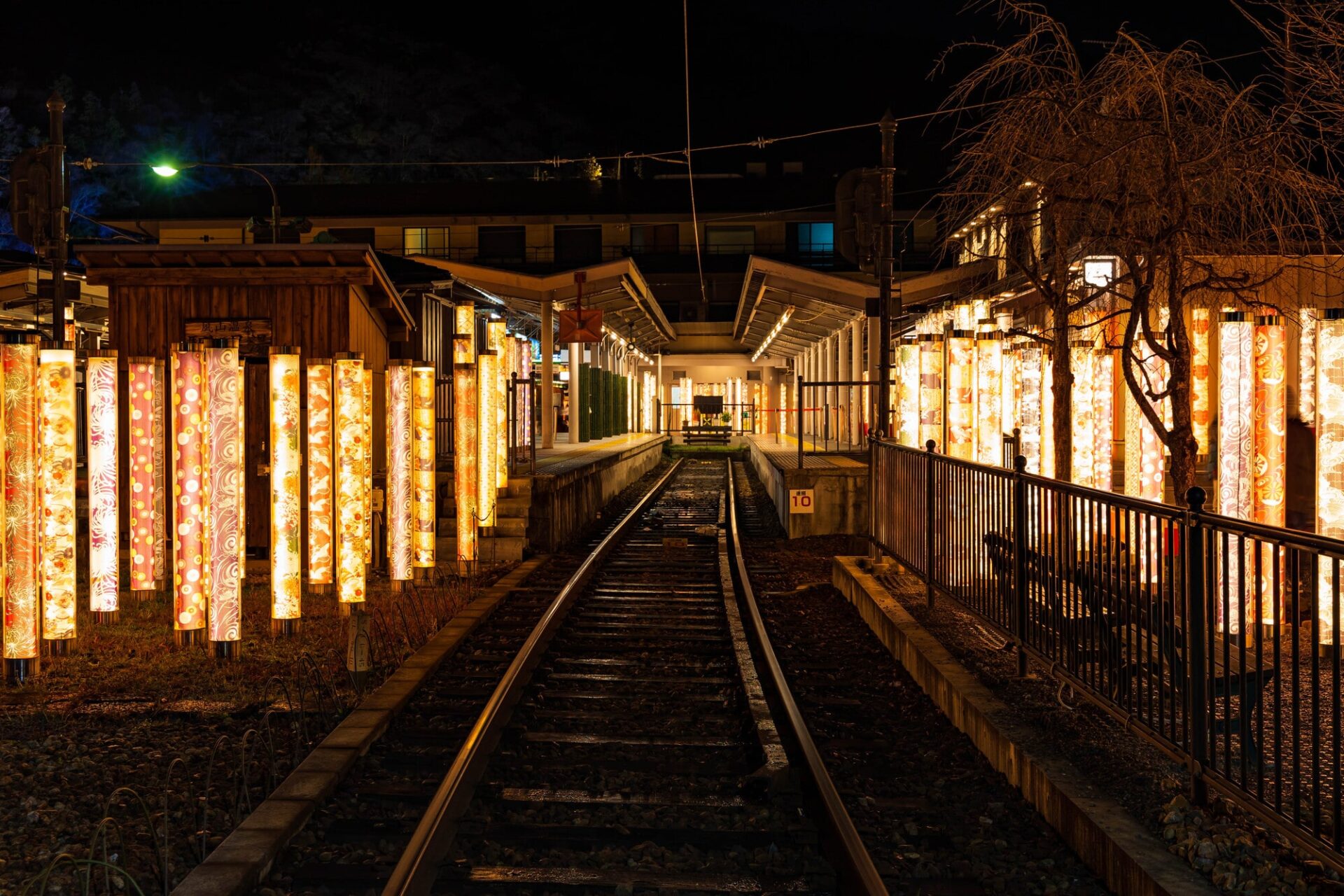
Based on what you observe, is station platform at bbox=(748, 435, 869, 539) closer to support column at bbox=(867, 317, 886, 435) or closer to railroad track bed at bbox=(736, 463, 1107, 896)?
support column at bbox=(867, 317, 886, 435)

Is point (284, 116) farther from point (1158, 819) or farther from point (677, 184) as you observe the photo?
point (1158, 819)

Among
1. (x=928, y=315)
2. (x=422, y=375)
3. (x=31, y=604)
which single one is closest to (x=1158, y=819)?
(x=31, y=604)

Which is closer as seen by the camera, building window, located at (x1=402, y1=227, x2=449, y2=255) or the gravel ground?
the gravel ground

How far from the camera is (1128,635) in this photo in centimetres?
528

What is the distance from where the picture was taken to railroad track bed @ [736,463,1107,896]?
4.49 m

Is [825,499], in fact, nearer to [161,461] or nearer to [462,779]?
[161,461]

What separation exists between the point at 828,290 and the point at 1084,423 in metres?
9.43

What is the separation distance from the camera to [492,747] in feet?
19.5

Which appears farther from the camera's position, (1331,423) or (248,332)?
Result: (248,332)

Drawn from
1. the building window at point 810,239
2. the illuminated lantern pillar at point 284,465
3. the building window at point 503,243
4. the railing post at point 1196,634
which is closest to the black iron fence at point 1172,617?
the railing post at point 1196,634

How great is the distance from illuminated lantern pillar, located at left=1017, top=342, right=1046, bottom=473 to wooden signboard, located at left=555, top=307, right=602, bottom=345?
11.1 metres

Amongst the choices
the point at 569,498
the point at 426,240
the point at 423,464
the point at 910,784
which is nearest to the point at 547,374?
the point at 569,498

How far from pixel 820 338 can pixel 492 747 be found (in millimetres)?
30725

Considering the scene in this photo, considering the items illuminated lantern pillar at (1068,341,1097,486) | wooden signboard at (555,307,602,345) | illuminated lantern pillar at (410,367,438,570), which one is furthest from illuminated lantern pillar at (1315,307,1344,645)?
wooden signboard at (555,307,602,345)
